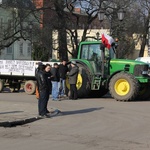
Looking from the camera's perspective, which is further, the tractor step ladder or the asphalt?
the tractor step ladder

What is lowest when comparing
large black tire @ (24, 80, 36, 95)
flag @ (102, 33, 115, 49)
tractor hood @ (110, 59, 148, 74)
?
large black tire @ (24, 80, 36, 95)

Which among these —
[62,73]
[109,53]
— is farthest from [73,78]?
[109,53]

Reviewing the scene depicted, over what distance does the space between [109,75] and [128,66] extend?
40.6 inches

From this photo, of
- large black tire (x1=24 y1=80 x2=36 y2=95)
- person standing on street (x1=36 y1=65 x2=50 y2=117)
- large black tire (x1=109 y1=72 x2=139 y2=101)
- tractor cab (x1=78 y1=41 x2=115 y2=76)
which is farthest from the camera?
large black tire (x1=24 y1=80 x2=36 y2=95)

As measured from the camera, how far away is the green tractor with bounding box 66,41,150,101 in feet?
61.2

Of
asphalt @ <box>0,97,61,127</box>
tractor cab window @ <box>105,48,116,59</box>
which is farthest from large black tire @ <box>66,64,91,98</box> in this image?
asphalt @ <box>0,97,61,127</box>

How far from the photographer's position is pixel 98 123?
481 inches

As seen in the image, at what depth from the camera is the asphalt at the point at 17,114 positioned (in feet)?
38.7

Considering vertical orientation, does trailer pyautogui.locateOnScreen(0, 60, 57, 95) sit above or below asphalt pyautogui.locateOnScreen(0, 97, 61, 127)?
above

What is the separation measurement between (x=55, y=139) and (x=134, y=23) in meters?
35.0

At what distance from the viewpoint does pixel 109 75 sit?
19500 millimetres

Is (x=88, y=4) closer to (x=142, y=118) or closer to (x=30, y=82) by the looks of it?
(x=30, y=82)


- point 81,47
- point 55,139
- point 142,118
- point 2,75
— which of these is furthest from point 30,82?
point 55,139

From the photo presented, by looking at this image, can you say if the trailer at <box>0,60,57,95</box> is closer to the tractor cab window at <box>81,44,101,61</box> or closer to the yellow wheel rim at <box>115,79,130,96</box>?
the tractor cab window at <box>81,44,101,61</box>
